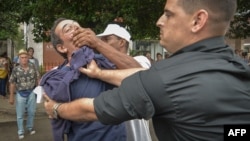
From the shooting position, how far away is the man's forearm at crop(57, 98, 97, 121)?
5.10 ft

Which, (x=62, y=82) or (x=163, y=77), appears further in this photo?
(x=62, y=82)

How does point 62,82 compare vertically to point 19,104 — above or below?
above

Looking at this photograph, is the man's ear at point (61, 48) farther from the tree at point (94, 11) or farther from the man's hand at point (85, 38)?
the tree at point (94, 11)

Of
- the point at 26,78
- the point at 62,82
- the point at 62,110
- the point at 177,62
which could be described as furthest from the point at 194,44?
Result: the point at 26,78

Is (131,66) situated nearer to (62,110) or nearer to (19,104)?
(62,110)

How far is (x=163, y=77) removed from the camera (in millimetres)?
1309

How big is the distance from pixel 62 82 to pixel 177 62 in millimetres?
942

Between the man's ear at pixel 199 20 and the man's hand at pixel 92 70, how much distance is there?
2.74 feet

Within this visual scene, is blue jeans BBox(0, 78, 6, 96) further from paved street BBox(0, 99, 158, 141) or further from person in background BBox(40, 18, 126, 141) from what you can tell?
person in background BBox(40, 18, 126, 141)

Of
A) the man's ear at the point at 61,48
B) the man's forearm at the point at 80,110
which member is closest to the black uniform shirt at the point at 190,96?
the man's forearm at the point at 80,110

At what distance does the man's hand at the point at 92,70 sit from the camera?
2135mm

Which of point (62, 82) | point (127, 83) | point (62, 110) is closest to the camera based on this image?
point (127, 83)

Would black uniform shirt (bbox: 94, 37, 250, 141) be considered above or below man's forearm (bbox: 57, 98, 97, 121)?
above

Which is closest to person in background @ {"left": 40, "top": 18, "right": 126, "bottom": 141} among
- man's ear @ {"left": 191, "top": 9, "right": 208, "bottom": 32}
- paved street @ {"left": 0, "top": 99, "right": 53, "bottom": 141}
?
man's ear @ {"left": 191, "top": 9, "right": 208, "bottom": 32}
